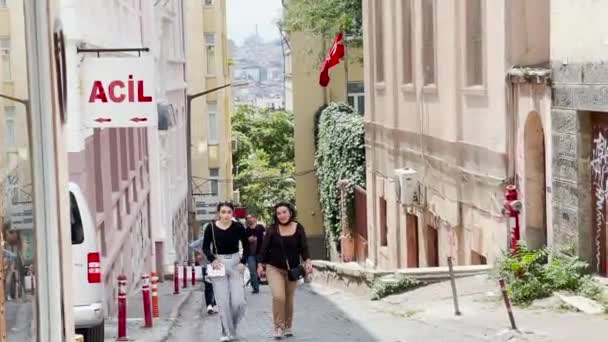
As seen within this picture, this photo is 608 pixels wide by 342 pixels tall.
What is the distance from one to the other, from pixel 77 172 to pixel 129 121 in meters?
1.04

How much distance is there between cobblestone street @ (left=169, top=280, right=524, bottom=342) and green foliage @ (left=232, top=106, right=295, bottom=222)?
48461 mm

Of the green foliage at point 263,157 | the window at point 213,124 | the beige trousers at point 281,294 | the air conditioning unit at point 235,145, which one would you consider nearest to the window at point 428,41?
the beige trousers at point 281,294

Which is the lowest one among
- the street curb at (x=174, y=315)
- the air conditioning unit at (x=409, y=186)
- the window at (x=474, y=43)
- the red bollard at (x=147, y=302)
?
the street curb at (x=174, y=315)

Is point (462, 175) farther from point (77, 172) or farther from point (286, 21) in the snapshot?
point (286, 21)

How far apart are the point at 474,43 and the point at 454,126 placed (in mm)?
1702

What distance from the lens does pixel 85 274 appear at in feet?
44.9

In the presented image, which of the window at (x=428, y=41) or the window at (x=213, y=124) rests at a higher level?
the window at (x=428, y=41)

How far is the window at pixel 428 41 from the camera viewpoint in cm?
2284

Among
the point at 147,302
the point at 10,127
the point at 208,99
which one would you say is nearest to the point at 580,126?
the point at 147,302

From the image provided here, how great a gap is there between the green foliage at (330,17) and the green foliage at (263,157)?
1082 inches

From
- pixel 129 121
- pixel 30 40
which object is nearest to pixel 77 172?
pixel 129 121

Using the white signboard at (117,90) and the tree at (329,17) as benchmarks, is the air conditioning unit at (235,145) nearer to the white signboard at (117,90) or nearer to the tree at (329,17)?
the tree at (329,17)

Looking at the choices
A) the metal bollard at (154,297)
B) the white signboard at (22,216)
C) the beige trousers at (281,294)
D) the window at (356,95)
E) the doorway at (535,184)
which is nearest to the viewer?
the white signboard at (22,216)

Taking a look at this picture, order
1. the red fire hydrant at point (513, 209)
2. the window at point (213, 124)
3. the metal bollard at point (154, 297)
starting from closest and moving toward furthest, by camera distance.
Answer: the red fire hydrant at point (513, 209)
the metal bollard at point (154, 297)
the window at point (213, 124)
